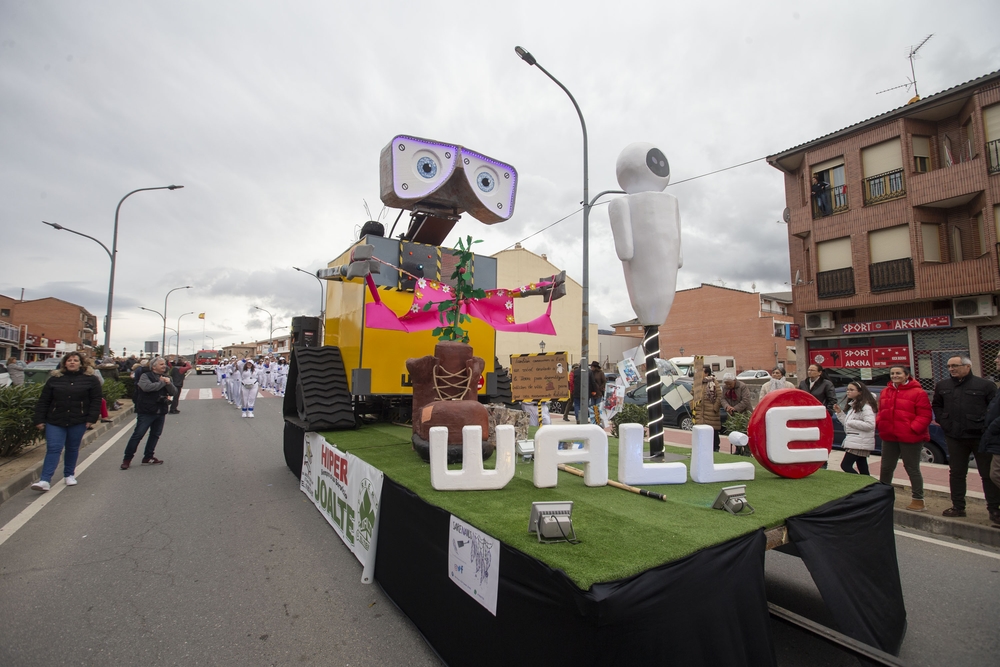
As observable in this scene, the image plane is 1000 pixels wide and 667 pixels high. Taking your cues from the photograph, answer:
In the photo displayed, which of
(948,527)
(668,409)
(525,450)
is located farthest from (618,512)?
(668,409)

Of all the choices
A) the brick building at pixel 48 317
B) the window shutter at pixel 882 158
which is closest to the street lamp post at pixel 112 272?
the window shutter at pixel 882 158

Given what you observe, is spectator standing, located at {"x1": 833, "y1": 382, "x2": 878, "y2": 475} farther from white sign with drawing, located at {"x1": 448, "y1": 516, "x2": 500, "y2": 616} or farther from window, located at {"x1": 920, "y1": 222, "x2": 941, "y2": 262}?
window, located at {"x1": 920, "y1": 222, "x2": 941, "y2": 262}

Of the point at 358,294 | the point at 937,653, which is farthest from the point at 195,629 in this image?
the point at 937,653

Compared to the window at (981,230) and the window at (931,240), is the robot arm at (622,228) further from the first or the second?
the window at (931,240)

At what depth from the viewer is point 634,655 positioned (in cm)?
180

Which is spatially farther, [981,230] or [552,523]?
[981,230]

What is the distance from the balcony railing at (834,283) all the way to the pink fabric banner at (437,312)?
18920 mm

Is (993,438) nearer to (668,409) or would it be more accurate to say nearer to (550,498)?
(550,498)

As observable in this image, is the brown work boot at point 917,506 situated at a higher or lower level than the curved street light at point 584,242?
lower

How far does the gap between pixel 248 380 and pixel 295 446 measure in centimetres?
963

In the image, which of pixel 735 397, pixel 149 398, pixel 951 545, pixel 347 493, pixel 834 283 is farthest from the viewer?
pixel 834 283

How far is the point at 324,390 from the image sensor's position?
238 inches

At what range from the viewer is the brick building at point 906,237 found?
16.4 metres

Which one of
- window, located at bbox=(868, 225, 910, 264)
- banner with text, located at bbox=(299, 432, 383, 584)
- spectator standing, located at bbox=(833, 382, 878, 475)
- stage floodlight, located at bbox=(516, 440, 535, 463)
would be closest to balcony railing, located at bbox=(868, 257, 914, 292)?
window, located at bbox=(868, 225, 910, 264)
